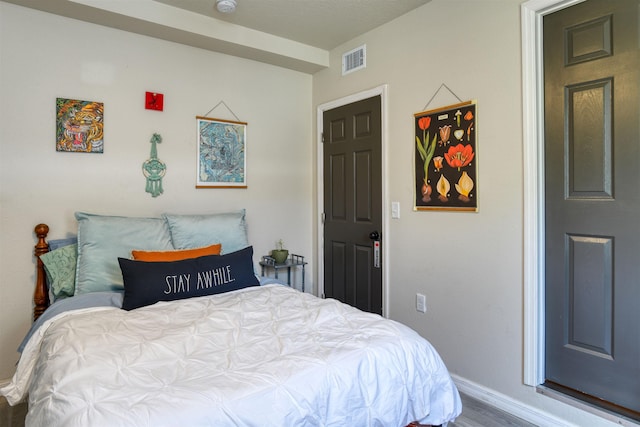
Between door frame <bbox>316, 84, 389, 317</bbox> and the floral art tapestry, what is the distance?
0.70 metres

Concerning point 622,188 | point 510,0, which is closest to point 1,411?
point 622,188

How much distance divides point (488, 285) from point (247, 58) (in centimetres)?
257

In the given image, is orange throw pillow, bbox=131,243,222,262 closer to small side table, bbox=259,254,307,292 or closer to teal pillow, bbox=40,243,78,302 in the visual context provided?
teal pillow, bbox=40,243,78,302

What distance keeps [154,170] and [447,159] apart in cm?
208

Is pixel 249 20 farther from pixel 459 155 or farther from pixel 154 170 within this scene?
pixel 459 155

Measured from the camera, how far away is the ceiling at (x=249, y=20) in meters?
2.42

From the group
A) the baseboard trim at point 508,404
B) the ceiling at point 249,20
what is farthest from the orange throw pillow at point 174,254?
the baseboard trim at point 508,404

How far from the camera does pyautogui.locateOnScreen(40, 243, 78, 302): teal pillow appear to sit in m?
2.21

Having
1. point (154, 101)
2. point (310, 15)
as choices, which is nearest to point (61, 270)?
point (154, 101)

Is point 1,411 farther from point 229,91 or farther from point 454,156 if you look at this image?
point 454,156

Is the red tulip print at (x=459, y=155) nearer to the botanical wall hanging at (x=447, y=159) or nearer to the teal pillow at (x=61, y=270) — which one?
the botanical wall hanging at (x=447, y=159)

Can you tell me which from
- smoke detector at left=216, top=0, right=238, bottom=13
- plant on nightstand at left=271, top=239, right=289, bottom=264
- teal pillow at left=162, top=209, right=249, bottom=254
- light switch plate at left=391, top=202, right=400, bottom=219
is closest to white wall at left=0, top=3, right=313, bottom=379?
plant on nightstand at left=271, top=239, right=289, bottom=264

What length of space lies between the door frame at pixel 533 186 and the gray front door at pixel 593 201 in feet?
0.11

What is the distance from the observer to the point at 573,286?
6.33ft
